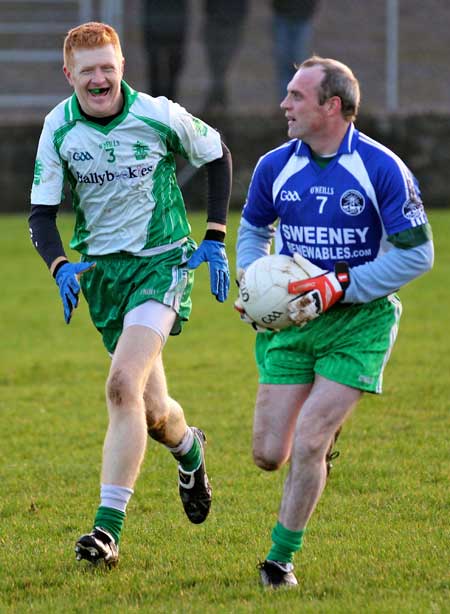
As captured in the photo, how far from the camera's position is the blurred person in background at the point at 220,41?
65.4 feet

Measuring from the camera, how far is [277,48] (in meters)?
19.8

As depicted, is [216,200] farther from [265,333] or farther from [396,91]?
[396,91]

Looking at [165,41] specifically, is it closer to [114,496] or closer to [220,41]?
[220,41]

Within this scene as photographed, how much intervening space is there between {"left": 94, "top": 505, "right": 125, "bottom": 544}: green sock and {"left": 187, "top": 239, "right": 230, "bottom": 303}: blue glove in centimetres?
115

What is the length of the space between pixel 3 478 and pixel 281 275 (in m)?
2.70

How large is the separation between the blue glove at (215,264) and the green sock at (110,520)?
115cm

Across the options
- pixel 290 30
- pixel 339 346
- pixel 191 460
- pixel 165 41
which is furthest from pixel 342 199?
pixel 165 41

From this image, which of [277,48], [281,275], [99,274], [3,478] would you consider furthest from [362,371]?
[277,48]

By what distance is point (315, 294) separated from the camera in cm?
516

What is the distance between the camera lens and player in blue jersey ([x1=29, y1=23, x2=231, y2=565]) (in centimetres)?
588

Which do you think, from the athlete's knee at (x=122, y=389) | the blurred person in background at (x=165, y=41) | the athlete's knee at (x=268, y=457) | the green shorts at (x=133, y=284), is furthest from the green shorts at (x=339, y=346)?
the blurred person in background at (x=165, y=41)

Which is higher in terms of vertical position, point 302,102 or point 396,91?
point 302,102

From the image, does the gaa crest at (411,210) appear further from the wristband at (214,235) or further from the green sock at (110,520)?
the green sock at (110,520)

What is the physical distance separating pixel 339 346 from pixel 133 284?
1.17 meters
